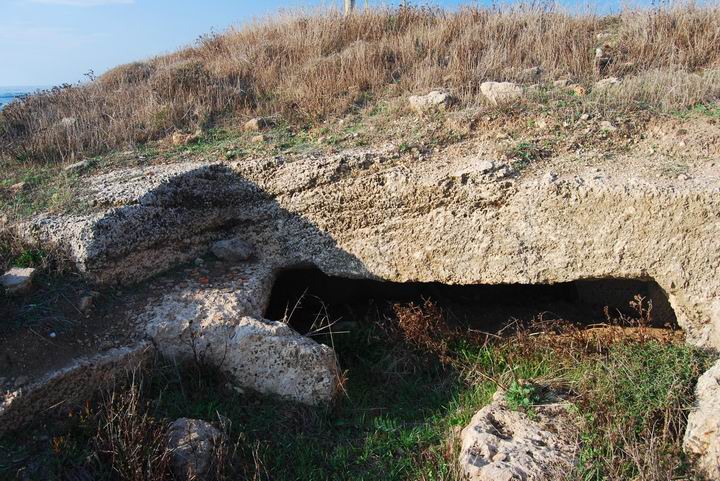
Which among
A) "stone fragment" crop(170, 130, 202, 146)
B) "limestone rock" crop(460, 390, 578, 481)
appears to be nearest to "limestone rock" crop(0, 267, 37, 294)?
"stone fragment" crop(170, 130, 202, 146)

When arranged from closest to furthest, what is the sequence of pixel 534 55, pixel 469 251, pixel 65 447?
pixel 65 447 → pixel 469 251 → pixel 534 55

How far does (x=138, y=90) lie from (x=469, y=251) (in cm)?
514

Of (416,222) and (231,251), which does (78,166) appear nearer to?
(231,251)

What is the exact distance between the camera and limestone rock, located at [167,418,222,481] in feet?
Result: 10.9

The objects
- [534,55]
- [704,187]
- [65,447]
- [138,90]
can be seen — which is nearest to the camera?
[65,447]

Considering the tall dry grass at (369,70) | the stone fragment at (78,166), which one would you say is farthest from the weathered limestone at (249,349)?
the tall dry grass at (369,70)

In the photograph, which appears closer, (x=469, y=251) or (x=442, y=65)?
(x=469, y=251)

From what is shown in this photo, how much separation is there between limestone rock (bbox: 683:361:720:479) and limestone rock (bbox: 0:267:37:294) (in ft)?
14.7

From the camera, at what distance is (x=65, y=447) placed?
3350 millimetres

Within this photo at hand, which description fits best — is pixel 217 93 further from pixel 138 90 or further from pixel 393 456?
pixel 393 456

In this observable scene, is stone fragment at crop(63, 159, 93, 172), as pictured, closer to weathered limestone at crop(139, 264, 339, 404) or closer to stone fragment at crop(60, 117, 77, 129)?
stone fragment at crop(60, 117, 77, 129)

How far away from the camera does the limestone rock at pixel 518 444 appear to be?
3213 mm

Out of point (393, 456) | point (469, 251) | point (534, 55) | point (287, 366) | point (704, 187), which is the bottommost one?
point (393, 456)

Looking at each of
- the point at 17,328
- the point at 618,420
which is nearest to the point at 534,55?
the point at 618,420
